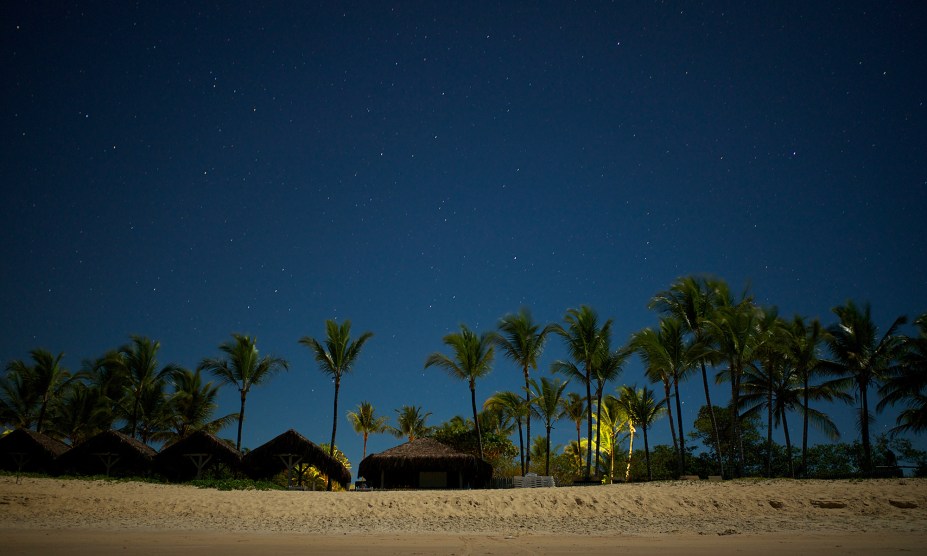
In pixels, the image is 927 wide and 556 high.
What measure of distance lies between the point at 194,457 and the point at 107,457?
13.9ft

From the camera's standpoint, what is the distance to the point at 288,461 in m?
24.4

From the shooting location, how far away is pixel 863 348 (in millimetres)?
24000

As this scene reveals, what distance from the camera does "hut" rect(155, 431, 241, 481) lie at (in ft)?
81.6

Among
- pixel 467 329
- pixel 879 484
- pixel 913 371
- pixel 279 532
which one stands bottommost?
pixel 279 532

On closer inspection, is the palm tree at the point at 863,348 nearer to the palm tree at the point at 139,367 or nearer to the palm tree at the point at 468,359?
the palm tree at the point at 468,359

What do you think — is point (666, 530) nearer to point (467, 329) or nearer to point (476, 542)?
point (476, 542)

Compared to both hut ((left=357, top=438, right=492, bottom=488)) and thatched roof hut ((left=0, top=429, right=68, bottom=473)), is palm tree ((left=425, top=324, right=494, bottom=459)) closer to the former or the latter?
hut ((left=357, top=438, right=492, bottom=488))

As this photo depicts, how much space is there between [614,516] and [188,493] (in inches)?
519

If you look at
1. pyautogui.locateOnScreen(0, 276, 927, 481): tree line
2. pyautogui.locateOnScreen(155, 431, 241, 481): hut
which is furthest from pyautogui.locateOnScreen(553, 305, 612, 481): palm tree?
pyautogui.locateOnScreen(155, 431, 241, 481): hut

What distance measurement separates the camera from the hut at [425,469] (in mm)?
25453

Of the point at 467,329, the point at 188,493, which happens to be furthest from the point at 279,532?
the point at 467,329

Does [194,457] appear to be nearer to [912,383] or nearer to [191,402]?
[191,402]

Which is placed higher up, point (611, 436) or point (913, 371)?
point (913, 371)

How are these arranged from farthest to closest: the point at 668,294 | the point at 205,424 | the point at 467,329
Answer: the point at 205,424 → the point at 467,329 → the point at 668,294
